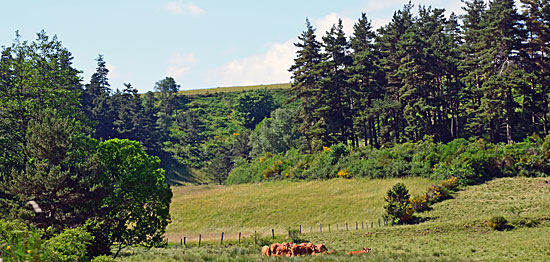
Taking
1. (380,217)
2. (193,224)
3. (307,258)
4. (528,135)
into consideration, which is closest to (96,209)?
(307,258)

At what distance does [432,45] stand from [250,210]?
107 ft

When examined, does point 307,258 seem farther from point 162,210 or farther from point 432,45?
point 432,45

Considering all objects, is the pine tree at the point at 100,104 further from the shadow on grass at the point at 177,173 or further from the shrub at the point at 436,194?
the shrub at the point at 436,194

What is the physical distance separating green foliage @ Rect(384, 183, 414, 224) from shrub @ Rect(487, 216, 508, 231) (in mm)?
6823

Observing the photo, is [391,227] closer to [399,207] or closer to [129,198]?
[399,207]

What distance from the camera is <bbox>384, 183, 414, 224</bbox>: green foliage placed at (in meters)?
36.1

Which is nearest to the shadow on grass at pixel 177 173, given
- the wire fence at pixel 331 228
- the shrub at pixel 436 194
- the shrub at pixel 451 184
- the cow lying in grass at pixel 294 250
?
the wire fence at pixel 331 228

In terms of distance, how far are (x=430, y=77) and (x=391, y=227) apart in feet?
96.3

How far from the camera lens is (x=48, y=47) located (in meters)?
32.9

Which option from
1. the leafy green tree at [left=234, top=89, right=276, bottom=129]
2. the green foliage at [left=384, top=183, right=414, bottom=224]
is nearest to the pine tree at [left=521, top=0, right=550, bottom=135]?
the green foliage at [left=384, top=183, right=414, bottom=224]

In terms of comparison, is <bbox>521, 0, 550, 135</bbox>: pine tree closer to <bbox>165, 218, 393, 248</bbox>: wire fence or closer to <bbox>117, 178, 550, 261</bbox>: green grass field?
<bbox>117, 178, 550, 261</bbox>: green grass field

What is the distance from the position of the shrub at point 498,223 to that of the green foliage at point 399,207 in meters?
6.82

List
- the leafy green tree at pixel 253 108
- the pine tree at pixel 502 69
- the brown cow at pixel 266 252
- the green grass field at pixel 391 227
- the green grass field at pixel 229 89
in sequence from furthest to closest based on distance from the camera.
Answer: the green grass field at pixel 229 89
the leafy green tree at pixel 253 108
the pine tree at pixel 502 69
the brown cow at pixel 266 252
the green grass field at pixel 391 227

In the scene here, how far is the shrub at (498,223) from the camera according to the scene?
99.4 feet
